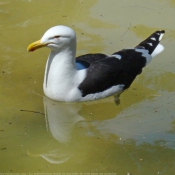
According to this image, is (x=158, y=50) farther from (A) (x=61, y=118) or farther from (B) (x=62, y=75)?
(A) (x=61, y=118)

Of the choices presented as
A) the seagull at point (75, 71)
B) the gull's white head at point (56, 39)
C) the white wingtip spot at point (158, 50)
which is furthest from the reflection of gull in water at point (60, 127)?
the white wingtip spot at point (158, 50)

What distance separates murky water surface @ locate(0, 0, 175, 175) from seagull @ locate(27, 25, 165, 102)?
14 centimetres

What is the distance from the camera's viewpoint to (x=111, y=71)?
641 centimetres

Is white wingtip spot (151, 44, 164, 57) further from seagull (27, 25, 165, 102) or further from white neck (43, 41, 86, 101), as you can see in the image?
white neck (43, 41, 86, 101)

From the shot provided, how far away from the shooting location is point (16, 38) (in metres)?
7.73

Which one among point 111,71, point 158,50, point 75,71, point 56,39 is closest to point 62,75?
point 75,71

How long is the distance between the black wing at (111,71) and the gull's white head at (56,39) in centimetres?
49

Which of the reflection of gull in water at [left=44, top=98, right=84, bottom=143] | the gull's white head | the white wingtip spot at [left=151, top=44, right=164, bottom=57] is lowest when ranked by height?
the reflection of gull in water at [left=44, top=98, right=84, bottom=143]

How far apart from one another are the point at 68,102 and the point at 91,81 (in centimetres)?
38

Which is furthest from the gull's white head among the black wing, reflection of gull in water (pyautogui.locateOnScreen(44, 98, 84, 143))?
reflection of gull in water (pyautogui.locateOnScreen(44, 98, 84, 143))

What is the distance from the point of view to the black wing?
20.5 ft

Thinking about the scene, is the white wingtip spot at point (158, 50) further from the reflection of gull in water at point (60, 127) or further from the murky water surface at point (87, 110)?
the reflection of gull in water at point (60, 127)

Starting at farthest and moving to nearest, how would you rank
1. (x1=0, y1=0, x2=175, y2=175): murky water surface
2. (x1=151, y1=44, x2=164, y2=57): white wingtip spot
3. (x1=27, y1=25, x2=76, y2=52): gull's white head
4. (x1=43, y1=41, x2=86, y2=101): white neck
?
(x1=151, y1=44, x2=164, y2=57): white wingtip spot, (x1=43, y1=41, x2=86, y2=101): white neck, (x1=27, y1=25, x2=76, y2=52): gull's white head, (x1=0, y1=0, x2=175, y2=175): murky water surface

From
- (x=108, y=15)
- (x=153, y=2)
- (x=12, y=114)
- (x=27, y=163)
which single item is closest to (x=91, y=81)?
(x=12, y=114)
